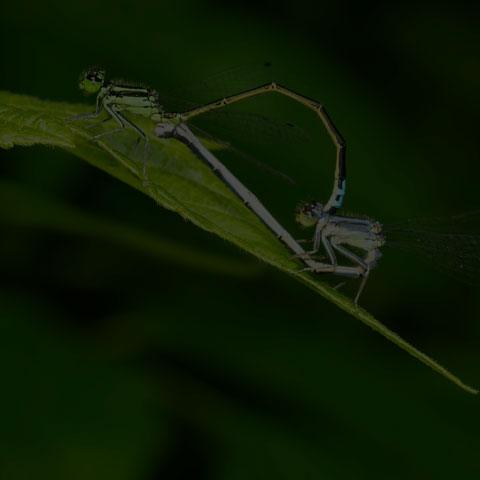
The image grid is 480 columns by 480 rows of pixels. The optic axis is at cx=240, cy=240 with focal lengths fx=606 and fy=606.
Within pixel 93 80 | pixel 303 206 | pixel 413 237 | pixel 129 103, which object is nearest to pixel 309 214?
pixel 303 206

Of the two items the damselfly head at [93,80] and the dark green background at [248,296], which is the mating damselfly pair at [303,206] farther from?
the dark green background at [248,296]

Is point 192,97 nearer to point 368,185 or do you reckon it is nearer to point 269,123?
point 269,123

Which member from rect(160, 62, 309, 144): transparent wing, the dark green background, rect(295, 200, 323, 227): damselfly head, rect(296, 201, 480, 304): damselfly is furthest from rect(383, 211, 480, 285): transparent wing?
rect(160, 62, 309, 144): transparent wing

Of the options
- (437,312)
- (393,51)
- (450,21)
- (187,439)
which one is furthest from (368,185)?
(187,439)

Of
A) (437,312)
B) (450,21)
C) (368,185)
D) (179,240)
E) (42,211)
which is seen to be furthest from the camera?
(450,21)

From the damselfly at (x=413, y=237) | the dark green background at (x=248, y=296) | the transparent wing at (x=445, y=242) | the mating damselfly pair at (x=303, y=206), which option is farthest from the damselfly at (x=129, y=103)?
the transparent wing at (x=445, y=242)

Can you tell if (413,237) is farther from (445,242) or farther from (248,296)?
(248,296)

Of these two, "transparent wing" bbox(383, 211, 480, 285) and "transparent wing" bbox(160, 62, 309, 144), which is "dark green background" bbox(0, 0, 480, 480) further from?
"transparent wing" bbox(383, 211, 480, 285)
